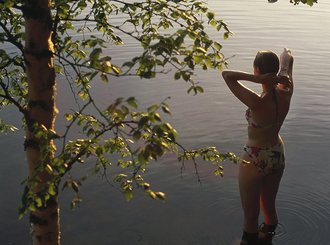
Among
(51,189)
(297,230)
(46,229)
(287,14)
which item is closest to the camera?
(51,189)

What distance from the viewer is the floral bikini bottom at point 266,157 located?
6.29 metres

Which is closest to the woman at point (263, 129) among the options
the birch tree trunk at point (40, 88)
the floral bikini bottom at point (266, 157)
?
the floral bikini bottom at point (266, 157)

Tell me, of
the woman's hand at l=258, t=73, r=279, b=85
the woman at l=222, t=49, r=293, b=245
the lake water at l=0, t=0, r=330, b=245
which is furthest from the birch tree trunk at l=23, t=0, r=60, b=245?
the lake water at l=0, t=0, r=330, b=245

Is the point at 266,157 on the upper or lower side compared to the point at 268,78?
lower

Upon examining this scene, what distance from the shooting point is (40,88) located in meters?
4.03

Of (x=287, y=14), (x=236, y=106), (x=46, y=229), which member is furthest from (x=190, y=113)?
(x=287, y=14)

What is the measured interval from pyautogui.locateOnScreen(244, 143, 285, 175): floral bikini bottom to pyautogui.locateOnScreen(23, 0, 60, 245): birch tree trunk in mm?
3137

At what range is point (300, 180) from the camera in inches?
394

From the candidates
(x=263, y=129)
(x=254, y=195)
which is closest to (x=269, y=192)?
(x=254, y=195)

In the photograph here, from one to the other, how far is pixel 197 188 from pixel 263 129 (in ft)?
13.0

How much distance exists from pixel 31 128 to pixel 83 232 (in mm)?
4622

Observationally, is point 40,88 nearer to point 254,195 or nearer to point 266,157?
point 266,157

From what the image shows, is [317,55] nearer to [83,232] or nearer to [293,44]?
[293,44]

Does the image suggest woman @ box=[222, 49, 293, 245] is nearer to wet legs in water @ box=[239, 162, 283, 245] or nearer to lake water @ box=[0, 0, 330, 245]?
wet legs in water @ box=[239, 162, 283, 245]
